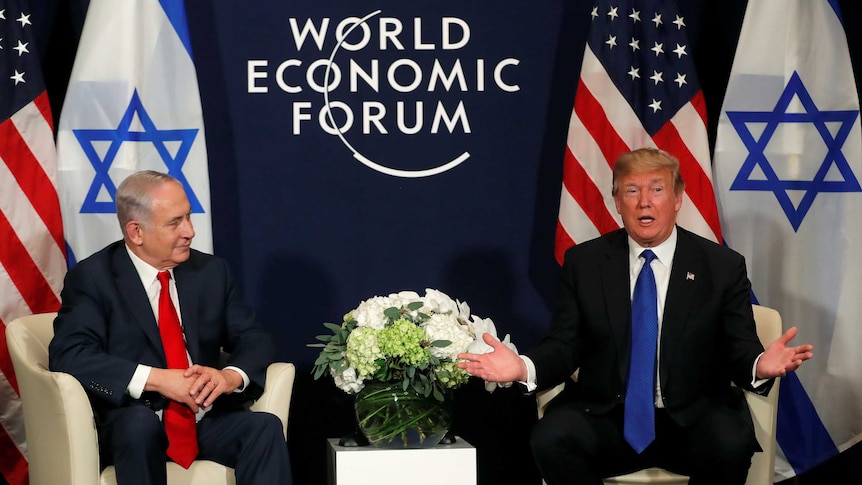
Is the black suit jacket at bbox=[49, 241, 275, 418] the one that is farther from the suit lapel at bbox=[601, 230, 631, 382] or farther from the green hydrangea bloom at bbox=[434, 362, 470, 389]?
the suit lapel at bbox=[601, 230, 631, 382]

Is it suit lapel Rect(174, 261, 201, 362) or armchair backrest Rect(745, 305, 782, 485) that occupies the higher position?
suit lapel Rect(174, 261, 201, 362)

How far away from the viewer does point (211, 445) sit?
3.61 meters

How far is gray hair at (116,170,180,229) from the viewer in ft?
12.0

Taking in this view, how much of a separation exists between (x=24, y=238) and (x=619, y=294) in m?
2.41

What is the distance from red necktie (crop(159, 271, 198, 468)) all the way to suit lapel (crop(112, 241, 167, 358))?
3 cm

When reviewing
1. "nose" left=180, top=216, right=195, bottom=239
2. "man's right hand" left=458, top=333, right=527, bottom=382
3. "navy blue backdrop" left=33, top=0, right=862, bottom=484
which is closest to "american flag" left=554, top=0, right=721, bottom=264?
"navy blue backdrop" left=33, top=0, right=862, bottom=484

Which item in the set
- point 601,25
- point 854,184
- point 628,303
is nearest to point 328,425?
point 628,303

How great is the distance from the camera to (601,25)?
15.3 ft

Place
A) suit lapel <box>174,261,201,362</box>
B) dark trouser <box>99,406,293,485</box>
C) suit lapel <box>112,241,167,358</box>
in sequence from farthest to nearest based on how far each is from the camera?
suit lapel <box>174,261,201,362</box> < suit lapel <box>112,241,167,358</box> < dark trouser <box>99,406,293,485</box>

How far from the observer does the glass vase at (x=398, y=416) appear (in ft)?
11.6

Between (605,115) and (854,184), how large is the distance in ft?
3.54

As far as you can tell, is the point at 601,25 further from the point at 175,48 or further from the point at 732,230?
the point at 175,48

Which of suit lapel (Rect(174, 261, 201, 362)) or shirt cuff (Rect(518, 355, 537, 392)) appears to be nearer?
shirt cuff (Rect(518, 355, 537, 392))

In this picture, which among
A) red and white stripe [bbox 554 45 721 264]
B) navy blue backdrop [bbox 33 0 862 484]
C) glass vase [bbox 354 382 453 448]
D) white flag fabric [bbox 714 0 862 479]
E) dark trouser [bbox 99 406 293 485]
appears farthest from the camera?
navy blue backdrop [bbox 33 0 862 484]
